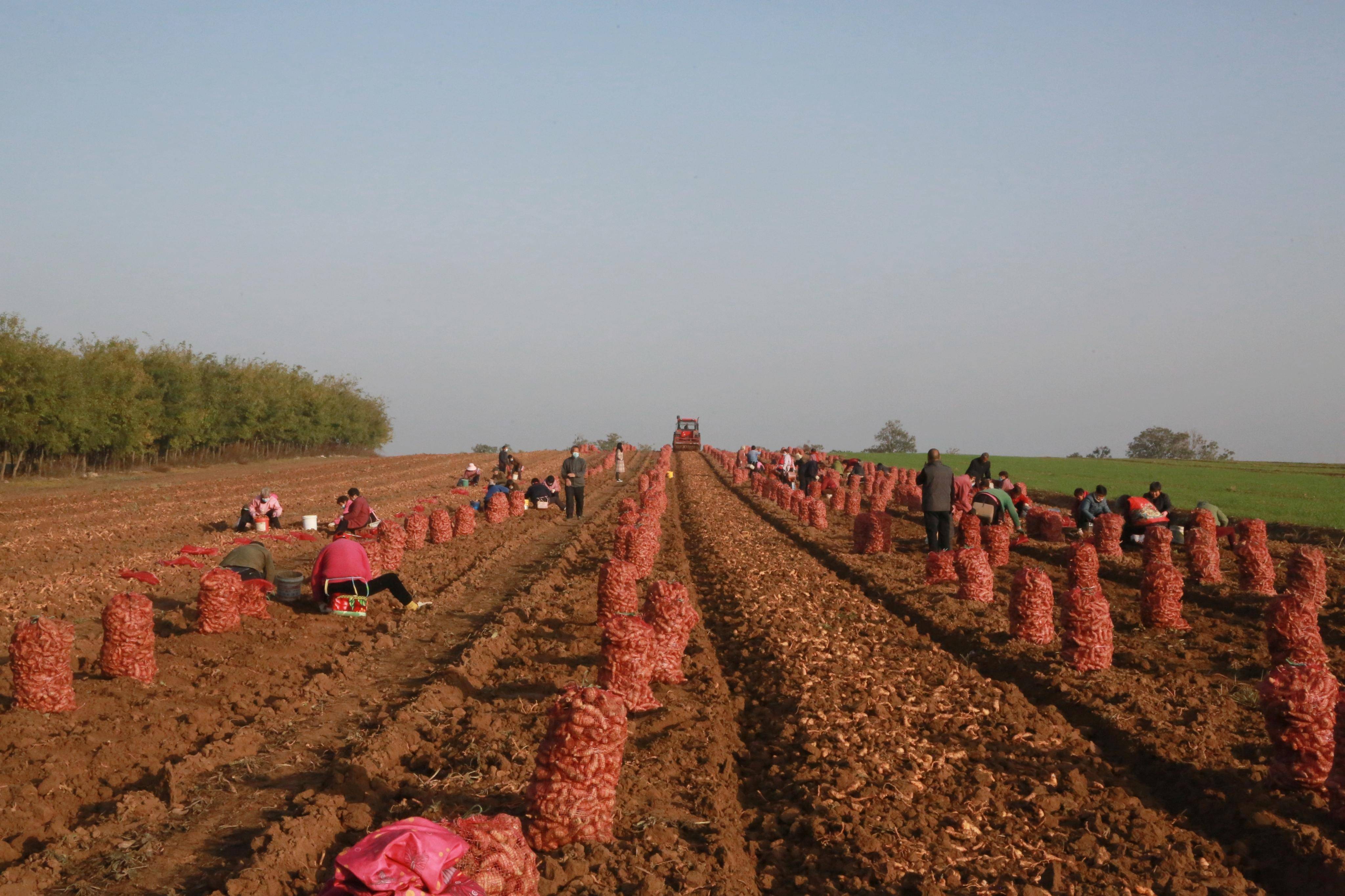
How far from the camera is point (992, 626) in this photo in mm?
11109

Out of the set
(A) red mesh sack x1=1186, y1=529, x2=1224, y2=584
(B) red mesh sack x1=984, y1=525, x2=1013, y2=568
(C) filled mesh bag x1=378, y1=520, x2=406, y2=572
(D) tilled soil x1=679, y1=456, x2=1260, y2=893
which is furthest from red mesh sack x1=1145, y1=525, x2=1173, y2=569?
(C) filled mesh bag x1=378, y1=520, x2=406, y2=572

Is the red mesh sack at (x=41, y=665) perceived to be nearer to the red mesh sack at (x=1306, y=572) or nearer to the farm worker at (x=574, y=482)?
the red mesh sack at (x=1306, y=572)

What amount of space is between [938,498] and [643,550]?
5.47 m

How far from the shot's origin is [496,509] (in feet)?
76.9

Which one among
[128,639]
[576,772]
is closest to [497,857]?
[576,772]

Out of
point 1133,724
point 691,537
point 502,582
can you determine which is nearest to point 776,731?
point 1133,724

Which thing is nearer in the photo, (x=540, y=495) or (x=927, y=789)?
(x=927, y=789)

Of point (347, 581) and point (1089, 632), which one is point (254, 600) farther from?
point (1089, 632)

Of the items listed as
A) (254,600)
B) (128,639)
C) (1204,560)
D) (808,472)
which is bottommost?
(254,600)

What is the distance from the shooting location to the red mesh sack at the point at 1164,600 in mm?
10891

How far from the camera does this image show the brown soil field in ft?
17.6

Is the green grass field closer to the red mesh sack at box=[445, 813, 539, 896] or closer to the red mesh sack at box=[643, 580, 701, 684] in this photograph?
the red mesh sack at box=[643, 580, 701, 684]

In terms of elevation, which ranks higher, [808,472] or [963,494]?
[808,472]

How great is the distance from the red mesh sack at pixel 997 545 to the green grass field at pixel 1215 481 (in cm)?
1138
